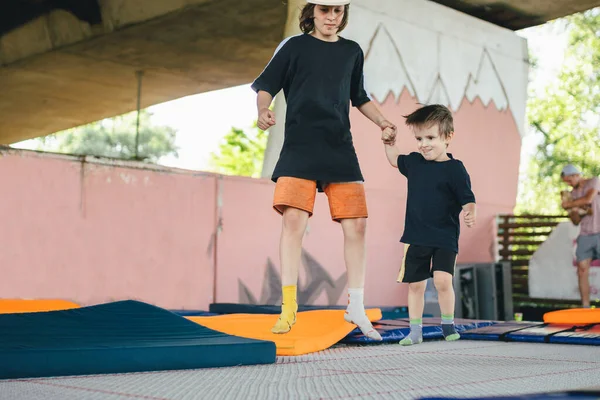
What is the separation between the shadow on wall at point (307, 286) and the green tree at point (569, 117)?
1864cm

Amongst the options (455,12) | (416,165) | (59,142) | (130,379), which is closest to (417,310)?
(416,165)

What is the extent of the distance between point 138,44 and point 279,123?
10.8 ft

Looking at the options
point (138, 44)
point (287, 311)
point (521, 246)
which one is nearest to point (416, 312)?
point (287, 311)

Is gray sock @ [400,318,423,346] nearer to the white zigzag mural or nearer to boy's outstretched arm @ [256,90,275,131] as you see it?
boy's outstretched arm @ [256,90,275,131]

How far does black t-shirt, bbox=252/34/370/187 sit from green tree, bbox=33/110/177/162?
2420 centimetres

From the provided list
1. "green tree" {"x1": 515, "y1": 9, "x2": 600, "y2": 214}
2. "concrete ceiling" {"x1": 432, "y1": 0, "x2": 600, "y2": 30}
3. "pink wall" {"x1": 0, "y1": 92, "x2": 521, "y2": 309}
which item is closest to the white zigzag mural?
"concrete ceiling" {"x1": 432, "y1": 0, "x2": 600, "y2": 30}

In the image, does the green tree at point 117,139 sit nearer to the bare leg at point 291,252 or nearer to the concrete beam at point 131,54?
the concrete beam at point 131,54

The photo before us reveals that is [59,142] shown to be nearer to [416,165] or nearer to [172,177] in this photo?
[172,177]

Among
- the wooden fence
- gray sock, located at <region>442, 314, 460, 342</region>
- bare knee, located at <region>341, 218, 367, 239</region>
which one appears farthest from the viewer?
the wooden fence

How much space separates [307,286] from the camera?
263 inches

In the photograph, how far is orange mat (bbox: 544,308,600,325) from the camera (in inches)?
153

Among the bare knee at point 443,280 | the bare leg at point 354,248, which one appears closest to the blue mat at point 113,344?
the bare leg at point 354,248

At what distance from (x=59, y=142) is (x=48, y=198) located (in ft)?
78.0

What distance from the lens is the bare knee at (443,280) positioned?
3439mm
